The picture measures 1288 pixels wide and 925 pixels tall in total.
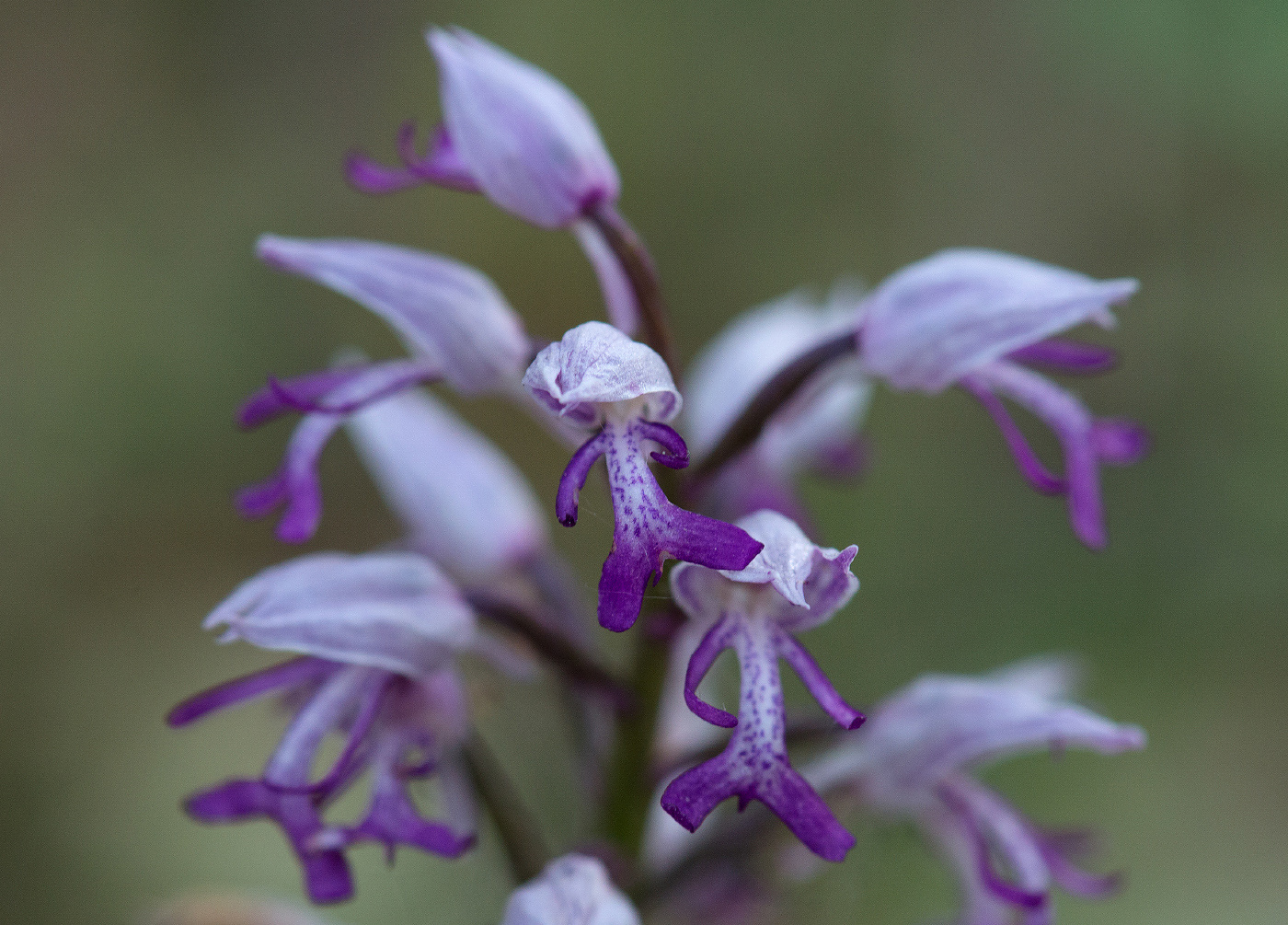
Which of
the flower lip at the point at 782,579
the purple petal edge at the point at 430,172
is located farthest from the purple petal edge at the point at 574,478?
the purple petal edge at the point at 430,172

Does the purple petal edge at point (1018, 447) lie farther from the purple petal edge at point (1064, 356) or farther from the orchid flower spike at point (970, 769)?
the orchid flower spike at point (970, 769)

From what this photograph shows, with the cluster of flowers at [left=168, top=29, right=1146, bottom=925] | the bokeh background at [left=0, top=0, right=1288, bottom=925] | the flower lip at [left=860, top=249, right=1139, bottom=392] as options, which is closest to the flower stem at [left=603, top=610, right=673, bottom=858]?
the cluster of flowers at [left=168, top=29, right=1146, bottom=925]

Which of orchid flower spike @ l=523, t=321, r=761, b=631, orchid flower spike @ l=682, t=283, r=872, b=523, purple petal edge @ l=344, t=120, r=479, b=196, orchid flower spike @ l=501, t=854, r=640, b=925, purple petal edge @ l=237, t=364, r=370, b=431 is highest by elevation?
purple petal edge @ l=344, t=120, r=479, b=196

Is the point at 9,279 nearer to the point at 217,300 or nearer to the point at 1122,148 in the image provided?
the point at 217,300

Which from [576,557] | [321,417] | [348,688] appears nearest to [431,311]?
[321,417]

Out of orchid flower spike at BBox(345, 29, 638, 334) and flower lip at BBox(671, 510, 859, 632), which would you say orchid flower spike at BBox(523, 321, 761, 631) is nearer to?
flower lip at BBox(671, 510, 859, 632)

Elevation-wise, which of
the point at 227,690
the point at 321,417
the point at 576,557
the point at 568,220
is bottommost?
the point at 576,557
